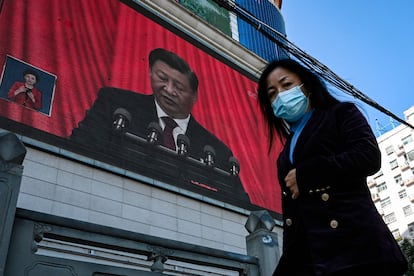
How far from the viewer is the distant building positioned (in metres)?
36.0

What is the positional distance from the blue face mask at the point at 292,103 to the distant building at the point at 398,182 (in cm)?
3656

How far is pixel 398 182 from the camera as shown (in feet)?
124

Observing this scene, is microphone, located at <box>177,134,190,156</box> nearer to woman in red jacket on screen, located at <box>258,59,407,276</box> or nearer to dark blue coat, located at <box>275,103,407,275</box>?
woman in red jacket on screen, located at <box>258,59,407,276</box>

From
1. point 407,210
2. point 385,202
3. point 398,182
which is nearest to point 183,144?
point 407,210

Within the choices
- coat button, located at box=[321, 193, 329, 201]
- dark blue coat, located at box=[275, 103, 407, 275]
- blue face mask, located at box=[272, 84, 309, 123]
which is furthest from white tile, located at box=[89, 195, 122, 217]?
coat button, located at box=[321, 193, 329, 201]

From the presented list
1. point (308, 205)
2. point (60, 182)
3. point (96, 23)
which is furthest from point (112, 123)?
point (308, 205)

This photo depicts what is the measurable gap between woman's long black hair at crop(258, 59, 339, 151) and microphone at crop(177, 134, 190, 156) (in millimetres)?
8600

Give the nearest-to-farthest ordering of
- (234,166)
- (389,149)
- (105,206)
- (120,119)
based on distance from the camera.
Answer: (105,206) → (120,119) → (234,166) → (389,149)

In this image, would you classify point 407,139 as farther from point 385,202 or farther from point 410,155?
point 385,202

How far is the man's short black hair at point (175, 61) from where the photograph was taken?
11977 millimetres

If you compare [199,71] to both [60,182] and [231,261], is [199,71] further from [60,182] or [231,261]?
[231,261]

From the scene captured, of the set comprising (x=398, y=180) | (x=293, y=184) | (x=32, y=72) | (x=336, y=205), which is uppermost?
(x=398, y=180)

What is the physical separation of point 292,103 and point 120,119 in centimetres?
838

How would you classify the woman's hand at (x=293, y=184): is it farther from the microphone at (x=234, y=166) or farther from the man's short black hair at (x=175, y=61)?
the man's short black hair at (x=175, y=61)
